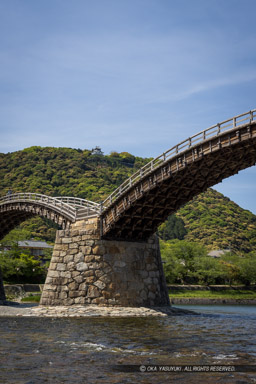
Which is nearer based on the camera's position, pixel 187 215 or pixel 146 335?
pixel 146 335

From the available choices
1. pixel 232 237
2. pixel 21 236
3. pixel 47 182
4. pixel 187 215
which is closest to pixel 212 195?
pixel 187 215

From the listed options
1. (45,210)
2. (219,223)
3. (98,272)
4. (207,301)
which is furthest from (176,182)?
(219,223)

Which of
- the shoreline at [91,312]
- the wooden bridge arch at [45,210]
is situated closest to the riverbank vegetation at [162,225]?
the wooden bridge arch at [45,210]

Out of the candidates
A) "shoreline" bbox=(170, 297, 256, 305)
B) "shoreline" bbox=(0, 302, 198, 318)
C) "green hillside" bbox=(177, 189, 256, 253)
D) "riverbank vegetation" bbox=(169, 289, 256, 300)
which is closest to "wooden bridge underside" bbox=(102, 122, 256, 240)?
"shoreline" bbox=(0, 302, 198, 318)

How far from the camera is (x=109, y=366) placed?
13.5 meters

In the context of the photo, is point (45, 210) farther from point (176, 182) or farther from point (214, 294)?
point (214, 294)

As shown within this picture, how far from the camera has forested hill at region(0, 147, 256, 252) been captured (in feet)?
388

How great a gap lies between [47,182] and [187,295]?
80.1m

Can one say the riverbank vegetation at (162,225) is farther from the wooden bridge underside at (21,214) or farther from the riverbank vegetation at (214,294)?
the wooden bridge underside at (21,214)

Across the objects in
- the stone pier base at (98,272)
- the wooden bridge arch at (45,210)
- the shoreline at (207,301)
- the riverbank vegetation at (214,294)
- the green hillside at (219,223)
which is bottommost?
the shoreline at (207,301)

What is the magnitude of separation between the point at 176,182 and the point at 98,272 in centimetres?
946

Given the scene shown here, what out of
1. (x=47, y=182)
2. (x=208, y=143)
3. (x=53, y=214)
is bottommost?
(x=53, y=214)

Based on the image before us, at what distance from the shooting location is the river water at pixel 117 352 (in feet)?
39.8

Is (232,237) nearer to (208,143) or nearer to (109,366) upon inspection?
(208,143)
